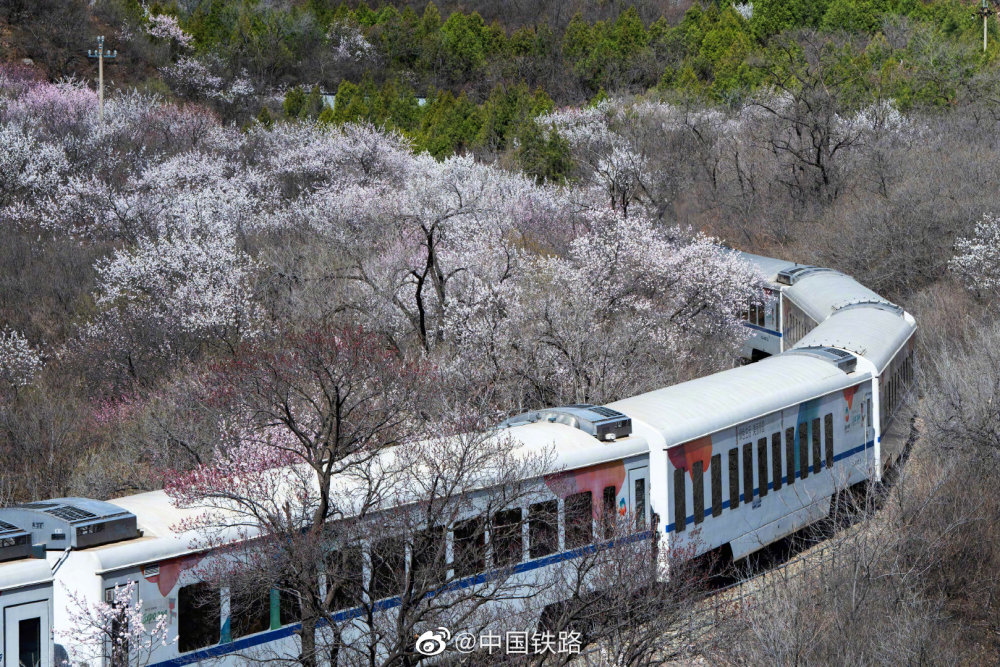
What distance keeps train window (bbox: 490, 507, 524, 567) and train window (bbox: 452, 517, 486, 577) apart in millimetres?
134

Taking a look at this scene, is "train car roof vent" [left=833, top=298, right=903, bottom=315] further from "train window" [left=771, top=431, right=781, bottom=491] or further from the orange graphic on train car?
the orange graphic on train car

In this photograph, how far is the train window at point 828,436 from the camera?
1761cm

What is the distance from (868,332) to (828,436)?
3.39 m

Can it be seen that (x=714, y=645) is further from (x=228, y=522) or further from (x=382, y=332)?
(x=382, y=332)

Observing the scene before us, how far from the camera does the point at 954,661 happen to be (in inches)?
487

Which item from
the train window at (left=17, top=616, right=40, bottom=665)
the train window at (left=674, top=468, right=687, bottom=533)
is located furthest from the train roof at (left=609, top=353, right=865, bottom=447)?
the train window at (left=17, top=616, right=40, bottom=665)

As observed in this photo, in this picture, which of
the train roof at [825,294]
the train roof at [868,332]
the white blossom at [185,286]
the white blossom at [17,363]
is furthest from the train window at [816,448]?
the white blossom at [17,363]

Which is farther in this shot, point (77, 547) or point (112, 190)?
point (112, 190)

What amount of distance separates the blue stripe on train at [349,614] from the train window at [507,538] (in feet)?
0.44

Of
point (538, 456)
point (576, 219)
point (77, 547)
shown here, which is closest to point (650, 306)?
point (576, 219)

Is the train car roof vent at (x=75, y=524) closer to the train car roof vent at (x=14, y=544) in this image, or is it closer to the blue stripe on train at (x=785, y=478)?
the train car roof vent at (x=14, y=544)

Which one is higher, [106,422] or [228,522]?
[228,522]

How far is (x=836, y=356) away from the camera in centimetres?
1830

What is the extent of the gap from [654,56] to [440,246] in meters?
41.7
